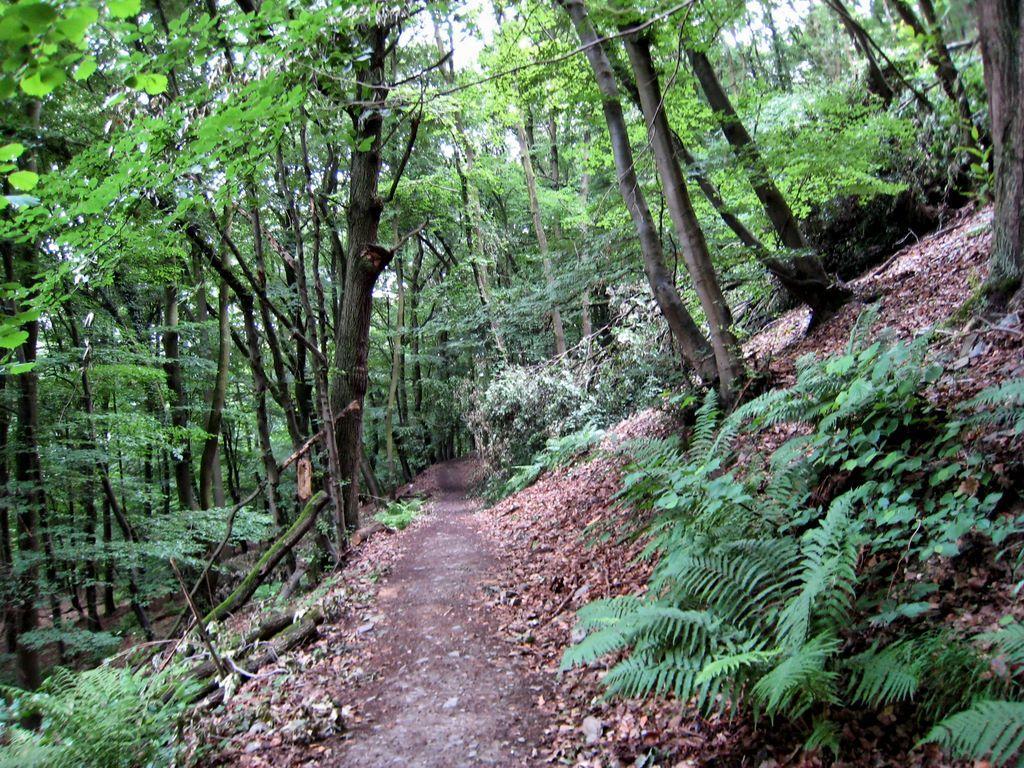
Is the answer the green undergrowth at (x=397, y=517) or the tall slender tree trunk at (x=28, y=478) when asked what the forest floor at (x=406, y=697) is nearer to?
the green undergrowth at (x=397, y=517)

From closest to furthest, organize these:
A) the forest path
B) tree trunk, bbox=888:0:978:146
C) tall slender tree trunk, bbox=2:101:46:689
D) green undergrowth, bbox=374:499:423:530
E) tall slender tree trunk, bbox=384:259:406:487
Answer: the forest path, tree trunk, bbox=888:0:978:146, tall slender tree trunk, bbox=2:101:46:689, green undergrowth, bbox=374:499:423:530, tall slender tree trunk, bbox=384:259:406:487

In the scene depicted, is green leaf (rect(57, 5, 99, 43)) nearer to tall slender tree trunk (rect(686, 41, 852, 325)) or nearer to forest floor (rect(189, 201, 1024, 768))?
forest floor (rect(189, 201, 1024, 768))

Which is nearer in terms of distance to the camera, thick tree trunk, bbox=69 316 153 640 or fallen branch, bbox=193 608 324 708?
fallen branch, bbox=193 608 324 708

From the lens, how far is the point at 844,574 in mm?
2668

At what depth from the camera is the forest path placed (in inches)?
139

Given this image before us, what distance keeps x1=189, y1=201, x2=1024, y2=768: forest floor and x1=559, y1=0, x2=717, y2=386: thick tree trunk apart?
779 mm

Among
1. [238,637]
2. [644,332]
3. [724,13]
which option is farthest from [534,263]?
[238,637]

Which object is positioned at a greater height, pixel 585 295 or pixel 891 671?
pixel 585 295

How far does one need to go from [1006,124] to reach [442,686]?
5.73m

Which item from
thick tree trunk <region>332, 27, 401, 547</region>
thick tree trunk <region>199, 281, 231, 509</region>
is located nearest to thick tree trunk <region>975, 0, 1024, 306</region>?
thick tree trunk <region>332, 27, 401, 547</region>

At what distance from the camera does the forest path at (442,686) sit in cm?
353

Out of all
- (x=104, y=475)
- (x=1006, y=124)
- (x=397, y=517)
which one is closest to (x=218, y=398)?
(x=104, y=475)

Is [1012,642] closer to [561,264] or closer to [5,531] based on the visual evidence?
[561,264]

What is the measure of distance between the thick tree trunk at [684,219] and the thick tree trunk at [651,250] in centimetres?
41
